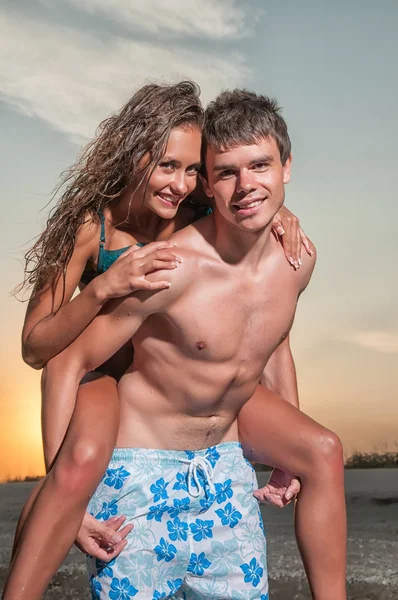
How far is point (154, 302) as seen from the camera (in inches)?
140

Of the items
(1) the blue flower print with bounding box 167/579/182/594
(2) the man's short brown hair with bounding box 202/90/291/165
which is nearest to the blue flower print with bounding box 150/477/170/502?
(1) the blue flower print with bounding box 167/579/182/594

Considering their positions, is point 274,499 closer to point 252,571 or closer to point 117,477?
point 252,571

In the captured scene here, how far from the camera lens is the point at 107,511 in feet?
12.3

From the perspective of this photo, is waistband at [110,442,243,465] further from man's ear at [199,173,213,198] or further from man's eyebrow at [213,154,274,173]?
man's eyebrow at [213,154,274,173]

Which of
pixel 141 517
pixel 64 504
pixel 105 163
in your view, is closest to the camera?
pixel 64 504

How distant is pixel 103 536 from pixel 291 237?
4.79ft

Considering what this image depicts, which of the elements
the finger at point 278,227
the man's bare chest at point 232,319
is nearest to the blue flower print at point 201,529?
the man's bare chest at point 232,319

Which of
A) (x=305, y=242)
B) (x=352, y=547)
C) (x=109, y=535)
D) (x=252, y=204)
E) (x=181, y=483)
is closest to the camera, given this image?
(x=252, y=204)

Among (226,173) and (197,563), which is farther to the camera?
(197,563)

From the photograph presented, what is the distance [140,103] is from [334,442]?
169 cm

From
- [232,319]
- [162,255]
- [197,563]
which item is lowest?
[197,563]

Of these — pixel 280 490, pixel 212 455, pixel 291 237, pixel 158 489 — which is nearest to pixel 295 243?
pixel 291 237

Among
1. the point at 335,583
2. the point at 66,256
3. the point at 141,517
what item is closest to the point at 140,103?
the point at 66,256

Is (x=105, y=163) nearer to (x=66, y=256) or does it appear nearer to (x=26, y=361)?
(x=66, y=256)
